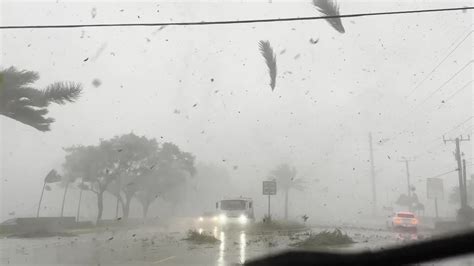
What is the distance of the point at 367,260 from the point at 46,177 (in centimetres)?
4142

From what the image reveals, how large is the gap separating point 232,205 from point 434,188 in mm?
35015

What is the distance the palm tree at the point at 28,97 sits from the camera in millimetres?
17375

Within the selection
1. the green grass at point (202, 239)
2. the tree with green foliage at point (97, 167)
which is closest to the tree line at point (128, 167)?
the tree with green foliage at point (97, 167)

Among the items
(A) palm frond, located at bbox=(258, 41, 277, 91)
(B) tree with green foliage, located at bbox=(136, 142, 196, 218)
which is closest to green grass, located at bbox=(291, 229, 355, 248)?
(A) palm frond, located at bbox=(258, 41, 277, 91)

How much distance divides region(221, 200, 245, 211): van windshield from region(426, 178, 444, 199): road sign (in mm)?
33882

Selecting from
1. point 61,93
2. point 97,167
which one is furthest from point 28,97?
point 97,167

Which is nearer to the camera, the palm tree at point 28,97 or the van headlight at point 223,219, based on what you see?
the palm tree at point 28,97

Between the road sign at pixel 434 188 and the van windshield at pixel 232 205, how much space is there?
111 ft

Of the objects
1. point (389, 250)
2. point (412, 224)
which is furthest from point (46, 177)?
point (389, 250)

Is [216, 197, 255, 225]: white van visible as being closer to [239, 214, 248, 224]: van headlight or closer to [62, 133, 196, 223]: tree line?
[239, 214, 248, 224]: van headlight

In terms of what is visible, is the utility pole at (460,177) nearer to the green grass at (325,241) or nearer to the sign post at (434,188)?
the sign post at (434,188)

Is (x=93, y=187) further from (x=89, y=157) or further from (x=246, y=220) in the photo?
(x=246, y=220)

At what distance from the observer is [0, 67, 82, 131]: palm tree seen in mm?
17375

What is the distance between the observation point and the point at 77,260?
13469 millimetres
